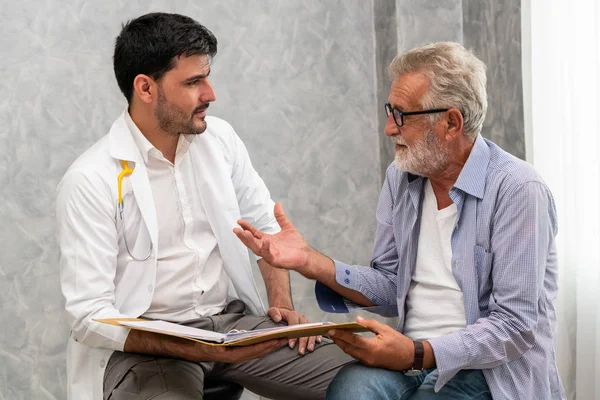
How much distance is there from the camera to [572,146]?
2.70 m

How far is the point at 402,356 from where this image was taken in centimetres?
188

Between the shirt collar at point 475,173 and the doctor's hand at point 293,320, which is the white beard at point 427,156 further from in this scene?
the doctor's hand at point 293,320

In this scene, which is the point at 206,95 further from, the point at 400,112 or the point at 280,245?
the point at 400,112

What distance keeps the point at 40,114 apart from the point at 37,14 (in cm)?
35

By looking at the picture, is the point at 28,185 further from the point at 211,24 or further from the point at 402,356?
the point at 402,356

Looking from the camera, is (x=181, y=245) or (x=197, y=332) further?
(x=181, y=245)

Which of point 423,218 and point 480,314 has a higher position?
point 423,218

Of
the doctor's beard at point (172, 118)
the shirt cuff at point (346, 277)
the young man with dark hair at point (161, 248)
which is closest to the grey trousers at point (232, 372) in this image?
the young man with dark hair at point (161, 248)

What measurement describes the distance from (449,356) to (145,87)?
3.80 ft

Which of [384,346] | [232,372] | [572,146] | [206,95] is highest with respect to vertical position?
[206,95]

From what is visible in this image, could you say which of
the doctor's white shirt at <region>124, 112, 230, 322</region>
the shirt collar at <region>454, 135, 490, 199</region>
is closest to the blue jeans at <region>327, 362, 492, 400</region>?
the shirt collar at <region>454, 135, 490, 199</region>

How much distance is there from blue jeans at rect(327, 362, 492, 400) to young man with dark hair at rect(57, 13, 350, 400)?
11.8 inches

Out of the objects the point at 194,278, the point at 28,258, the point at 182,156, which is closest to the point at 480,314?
the point at 194,278

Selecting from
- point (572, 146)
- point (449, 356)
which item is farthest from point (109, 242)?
point (572, 146)
